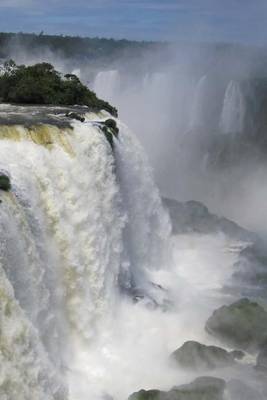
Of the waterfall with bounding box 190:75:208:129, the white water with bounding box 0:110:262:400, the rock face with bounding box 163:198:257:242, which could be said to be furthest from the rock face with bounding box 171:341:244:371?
the waterfall with bounding box 190:75:208:129

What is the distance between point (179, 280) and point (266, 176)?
15.6m

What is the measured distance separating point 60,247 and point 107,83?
105 feet

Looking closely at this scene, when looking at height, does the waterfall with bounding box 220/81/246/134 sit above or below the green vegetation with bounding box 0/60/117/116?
below

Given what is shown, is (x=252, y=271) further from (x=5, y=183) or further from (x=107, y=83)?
(x=107, y=83)

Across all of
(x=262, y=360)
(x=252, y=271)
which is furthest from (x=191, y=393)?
(x=252, y=271)

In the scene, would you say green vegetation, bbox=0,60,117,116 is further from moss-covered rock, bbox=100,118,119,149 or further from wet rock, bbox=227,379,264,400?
wet rock, bbox=227,379,264,400

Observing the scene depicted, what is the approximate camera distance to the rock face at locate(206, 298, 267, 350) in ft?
51.9

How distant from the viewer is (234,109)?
120 ft

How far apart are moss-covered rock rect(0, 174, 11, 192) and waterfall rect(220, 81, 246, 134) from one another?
25839 mm

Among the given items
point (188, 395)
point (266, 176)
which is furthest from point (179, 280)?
point (266, 176)

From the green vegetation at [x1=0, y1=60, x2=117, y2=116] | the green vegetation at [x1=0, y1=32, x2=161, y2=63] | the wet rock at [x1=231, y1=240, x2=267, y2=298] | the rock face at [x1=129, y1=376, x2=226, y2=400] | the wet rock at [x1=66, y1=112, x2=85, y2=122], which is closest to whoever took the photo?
the rock face at [x1=129, y1=376, x2=226, y2=400]

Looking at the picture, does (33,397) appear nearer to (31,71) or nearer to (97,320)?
(97,320)

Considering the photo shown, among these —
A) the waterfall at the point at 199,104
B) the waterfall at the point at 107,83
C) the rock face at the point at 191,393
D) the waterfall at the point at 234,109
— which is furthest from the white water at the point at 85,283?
the waterfall at the point at 107,83

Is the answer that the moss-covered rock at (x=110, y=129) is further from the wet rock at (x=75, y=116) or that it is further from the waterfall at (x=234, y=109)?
the waterfall at (x=234, y=109)
